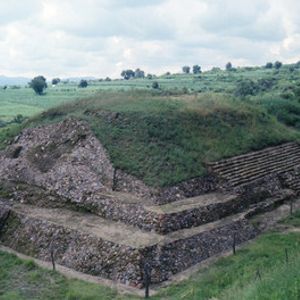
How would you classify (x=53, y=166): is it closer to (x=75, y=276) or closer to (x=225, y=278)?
(x=75, y=276)

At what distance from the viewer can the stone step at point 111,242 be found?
15.6 metres

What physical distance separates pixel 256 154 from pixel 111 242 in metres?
10.6

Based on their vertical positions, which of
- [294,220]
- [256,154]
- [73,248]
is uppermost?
[256,154]

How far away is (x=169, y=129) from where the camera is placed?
73.6ft

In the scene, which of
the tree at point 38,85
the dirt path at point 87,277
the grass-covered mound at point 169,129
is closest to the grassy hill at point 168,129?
the grass-covered mound at point 169,129

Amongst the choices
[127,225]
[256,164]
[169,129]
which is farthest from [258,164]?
[127,225]

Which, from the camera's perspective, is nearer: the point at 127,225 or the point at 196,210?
the point at 127,225

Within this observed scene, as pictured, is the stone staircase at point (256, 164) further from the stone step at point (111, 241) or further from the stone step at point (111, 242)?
the stone step at point (111, 242)

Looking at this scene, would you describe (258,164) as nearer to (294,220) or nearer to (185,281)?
(294,220)

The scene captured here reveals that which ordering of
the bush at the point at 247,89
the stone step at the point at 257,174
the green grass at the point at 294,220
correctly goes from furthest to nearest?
the bush at the point at 247,89
the stone step at the point at 257,174
the green grass at the point at 294,220

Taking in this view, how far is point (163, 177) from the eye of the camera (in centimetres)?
1923

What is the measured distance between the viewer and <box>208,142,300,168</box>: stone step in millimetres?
21906

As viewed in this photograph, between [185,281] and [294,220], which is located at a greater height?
[185,281]

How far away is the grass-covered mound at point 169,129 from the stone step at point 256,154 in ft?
0.97
